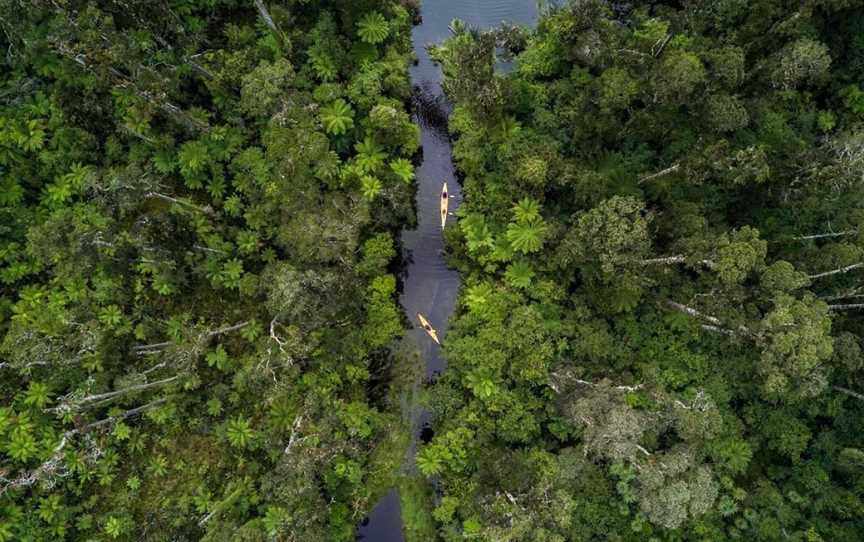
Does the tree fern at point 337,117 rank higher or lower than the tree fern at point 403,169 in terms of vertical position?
higher

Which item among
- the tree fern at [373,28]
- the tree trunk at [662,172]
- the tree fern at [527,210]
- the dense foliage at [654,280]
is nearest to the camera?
the dense foliage at [654,280]

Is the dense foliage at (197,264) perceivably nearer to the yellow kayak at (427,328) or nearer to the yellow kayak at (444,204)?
the yellow kayak at (427,328)

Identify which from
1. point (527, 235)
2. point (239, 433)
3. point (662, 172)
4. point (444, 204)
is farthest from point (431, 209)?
point (239, 433)

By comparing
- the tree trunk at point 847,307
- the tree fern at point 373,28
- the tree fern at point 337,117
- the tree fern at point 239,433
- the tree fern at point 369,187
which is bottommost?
the tree fern at point 239,433

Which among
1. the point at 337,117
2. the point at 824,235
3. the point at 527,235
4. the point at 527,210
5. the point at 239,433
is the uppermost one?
the point at 337,117

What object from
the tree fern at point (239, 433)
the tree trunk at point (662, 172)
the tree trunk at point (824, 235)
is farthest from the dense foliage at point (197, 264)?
the tree trunk at point (824, 235)

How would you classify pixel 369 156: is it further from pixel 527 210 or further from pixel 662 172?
pixel 662 172

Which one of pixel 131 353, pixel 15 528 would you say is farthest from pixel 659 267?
pixel 15 528
